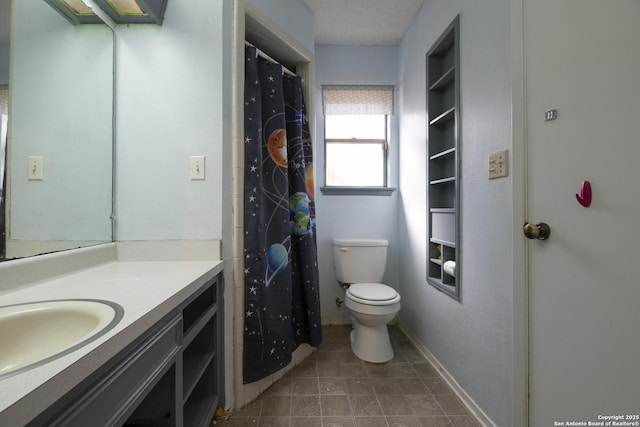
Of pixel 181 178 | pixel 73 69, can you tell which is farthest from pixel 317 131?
pixel 73 69

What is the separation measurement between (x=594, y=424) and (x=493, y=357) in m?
0.42

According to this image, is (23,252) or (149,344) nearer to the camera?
(149,344)

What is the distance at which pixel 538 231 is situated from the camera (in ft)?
2.82

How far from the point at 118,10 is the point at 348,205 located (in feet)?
6.11

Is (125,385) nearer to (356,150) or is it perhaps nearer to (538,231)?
(538,231)

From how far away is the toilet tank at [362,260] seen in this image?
2090 millimetres

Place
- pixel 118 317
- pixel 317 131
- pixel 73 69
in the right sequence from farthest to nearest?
pixel 317 131
pixel 73 69
pixel 118 317

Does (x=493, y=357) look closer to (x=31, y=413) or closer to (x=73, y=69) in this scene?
(x=31, y=413)

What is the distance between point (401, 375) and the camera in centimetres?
160

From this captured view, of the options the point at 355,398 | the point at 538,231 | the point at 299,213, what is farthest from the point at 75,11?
the point at 355,398

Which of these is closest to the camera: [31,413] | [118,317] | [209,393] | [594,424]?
[31,413]

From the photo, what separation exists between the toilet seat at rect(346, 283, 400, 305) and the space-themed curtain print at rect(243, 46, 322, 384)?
29 cm

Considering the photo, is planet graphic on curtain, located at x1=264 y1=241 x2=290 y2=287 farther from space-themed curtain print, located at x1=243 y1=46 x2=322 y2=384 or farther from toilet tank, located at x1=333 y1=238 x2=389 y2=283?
toilet tank, located at x1=333 y1=238 x2=389 y2=283

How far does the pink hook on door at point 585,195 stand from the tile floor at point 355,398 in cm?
116
